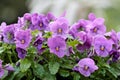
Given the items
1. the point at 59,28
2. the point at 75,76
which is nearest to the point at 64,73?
the point at 75,76

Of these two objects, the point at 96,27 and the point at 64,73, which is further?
the point at 96,27

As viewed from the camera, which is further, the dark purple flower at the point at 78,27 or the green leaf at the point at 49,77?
the dark purple flower at the point at 78,27

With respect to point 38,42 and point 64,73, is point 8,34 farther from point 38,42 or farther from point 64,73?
point 64,73

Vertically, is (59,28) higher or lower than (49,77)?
higher

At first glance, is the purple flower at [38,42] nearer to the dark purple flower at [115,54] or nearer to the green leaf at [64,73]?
the green leaf at [64,73]

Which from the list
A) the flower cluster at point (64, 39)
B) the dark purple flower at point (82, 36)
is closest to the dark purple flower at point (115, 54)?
the flower cluster at point (64, 39)

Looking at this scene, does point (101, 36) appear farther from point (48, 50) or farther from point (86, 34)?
point (48, 50)

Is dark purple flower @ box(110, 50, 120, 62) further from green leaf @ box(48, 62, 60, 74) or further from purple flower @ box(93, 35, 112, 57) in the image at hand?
green leaf @ box(48, 62, 60, 74)
